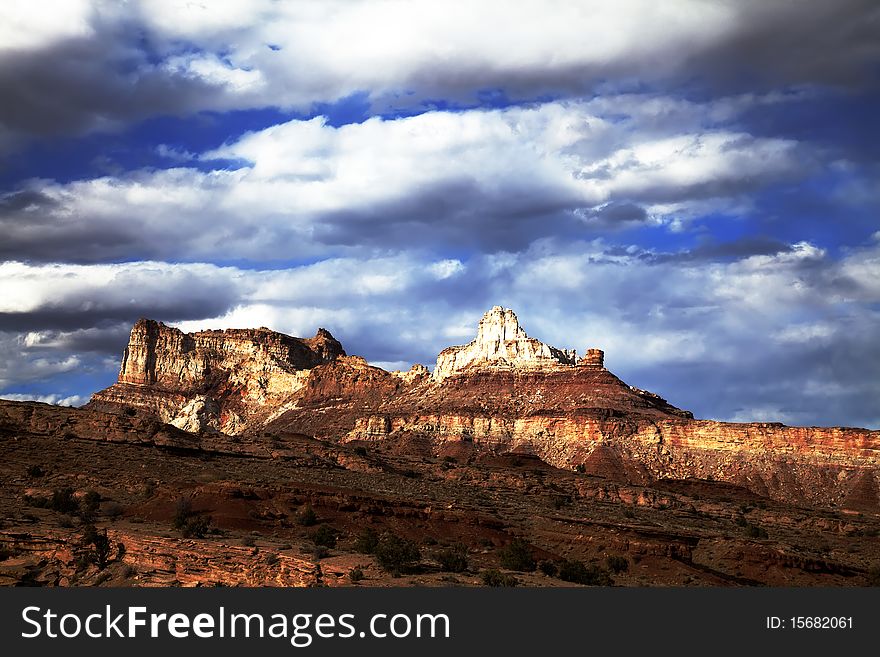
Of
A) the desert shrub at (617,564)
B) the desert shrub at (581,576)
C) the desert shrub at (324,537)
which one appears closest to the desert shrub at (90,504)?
the desert shrub at (324,537)

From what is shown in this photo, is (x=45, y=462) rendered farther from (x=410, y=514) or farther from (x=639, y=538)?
(x=639, y=538)

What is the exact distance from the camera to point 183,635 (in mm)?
34031

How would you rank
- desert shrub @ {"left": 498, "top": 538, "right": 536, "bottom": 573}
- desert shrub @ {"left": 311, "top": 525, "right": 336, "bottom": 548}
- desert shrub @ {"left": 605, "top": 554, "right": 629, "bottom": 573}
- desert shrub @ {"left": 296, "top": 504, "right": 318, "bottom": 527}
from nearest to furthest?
1. desert shrub @ {"left": 498, "top": 538, "right": 536, "bottom": 573}
2. desert shrub @ {"left": 311, "top": 525, "right": 336, "bottom": 548}
3. desert shrub @ {"left": 605, "top": 554, "right": 629, "bottom": 573}
4. desert shrub @ {"left": 296, "top": 504, "right": 318, "bottom": 527}

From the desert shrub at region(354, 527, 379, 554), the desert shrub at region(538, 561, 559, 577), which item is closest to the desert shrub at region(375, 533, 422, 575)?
the desert shrub at region(354, 527, 379, 554)

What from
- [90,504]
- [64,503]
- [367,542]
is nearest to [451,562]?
[367,542]

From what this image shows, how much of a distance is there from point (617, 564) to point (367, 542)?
46.7 feet

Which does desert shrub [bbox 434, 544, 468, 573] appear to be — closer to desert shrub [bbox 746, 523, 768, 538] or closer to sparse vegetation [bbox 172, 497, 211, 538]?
sparse vegetation [bbox 172, 497, 211, 538]

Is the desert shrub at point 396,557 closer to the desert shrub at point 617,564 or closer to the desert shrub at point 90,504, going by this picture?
the desert shrub at point 617,564

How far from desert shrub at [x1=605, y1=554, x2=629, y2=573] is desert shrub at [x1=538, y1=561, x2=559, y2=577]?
3.98 meters

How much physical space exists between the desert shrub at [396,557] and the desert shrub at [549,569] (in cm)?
661

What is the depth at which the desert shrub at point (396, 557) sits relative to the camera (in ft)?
154

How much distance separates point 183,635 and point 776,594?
22047mm

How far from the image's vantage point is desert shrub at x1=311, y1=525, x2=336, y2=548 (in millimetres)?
55247

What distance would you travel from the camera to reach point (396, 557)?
4766cm
